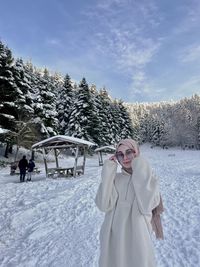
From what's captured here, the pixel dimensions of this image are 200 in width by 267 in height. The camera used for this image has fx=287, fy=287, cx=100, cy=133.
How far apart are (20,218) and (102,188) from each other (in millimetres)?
6912

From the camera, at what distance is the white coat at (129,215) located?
305 cm

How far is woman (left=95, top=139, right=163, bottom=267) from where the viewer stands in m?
3.05

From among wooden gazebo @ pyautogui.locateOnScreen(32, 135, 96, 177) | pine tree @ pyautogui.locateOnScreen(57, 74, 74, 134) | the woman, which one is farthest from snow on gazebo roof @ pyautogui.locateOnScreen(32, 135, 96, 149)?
pine tree @ pyautogui.locateOnScreen(57, 74, 74, 134)

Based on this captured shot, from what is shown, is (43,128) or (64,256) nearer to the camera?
(64,256)

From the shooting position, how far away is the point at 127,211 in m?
3.14

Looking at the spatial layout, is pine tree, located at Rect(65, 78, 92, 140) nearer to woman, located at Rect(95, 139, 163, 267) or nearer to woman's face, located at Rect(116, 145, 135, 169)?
woman's face, located at Rect(116, 145, 135, 169)

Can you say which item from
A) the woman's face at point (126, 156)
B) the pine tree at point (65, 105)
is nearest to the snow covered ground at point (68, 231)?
the woman's face at point (126, 156)

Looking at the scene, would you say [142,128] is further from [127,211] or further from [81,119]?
[127,211]

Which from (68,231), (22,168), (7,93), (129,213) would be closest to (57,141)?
(22,168)

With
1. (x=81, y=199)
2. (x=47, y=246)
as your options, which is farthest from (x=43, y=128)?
(x=47, y=246)

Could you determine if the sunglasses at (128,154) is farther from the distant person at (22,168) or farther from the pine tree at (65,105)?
the pine tree at (65,105)

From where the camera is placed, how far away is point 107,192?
126 inches

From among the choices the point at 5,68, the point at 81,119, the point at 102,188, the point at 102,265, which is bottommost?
the point at 102,265

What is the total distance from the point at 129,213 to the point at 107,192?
329 millimetres
